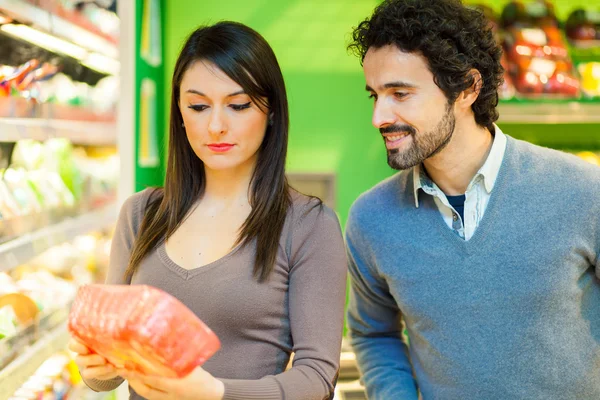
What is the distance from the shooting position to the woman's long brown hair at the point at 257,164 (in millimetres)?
1605

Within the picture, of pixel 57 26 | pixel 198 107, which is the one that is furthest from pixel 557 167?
pixel 57 26

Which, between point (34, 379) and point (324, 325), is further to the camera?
point (34, 379)

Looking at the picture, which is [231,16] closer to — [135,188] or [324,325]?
[135,188]

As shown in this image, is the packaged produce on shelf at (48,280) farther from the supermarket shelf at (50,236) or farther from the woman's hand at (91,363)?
the woman's hand at (91,363)

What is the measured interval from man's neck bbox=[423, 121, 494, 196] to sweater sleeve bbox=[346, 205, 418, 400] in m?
0.27

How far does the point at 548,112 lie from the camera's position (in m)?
3.33

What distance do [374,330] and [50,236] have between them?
3.70 ft

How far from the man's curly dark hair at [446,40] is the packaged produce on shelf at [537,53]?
56.6 inches

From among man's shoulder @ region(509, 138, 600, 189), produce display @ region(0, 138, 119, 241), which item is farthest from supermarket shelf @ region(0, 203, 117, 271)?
man's shoulder @ region(509, 138, 600, 189)

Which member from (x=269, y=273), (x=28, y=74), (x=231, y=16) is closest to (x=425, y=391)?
(x=269, y=273)

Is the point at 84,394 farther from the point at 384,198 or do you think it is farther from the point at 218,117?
the point at 218,117

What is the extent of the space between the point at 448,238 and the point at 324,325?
45 centimetres

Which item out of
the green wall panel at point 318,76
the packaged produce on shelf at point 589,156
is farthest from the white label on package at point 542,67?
the green wall panel at point 318,76

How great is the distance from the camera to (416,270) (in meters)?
1.84
